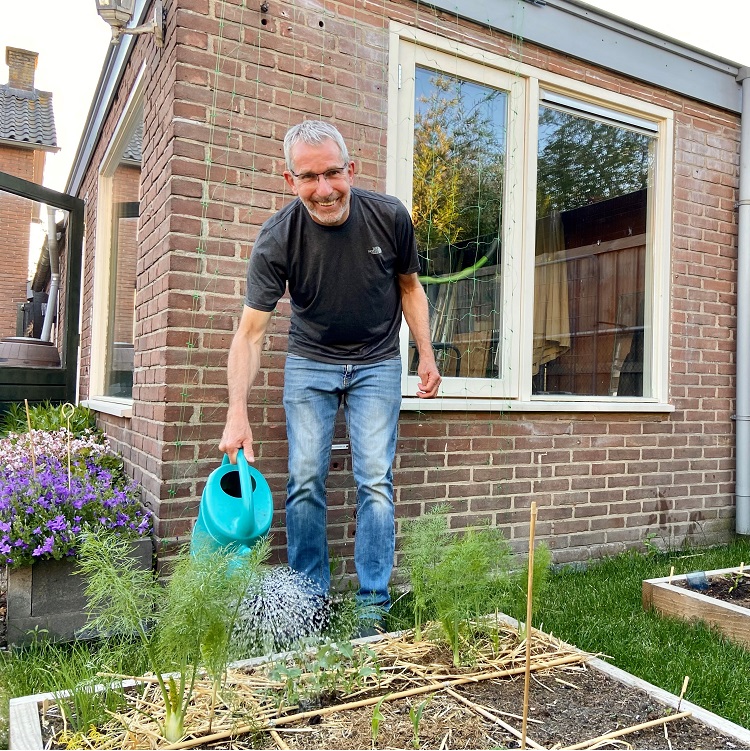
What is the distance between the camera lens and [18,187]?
573 centimetres

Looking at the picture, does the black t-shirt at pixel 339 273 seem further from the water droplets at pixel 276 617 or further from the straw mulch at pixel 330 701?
the straw mulch at pixel 330 701

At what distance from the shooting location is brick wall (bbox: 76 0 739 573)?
2842 mm

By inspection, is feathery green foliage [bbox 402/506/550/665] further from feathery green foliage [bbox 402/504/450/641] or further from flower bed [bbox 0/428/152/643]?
flower bed [bbox 0/428/152/643]

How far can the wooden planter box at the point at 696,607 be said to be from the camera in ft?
8.33

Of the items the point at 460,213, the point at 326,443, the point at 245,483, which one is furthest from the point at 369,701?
the point at 460,213

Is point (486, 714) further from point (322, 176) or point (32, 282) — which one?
point (32, 282)

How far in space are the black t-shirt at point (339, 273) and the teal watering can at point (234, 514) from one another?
1.95 ft

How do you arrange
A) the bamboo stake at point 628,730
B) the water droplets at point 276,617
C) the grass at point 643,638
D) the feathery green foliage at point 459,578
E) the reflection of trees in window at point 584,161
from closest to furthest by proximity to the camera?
the bamboo stake at point 628,730 → the water droplets at point 276,617 → the feathery green foliage at point 459,578 → the grass at point 643,638 → the reflection of trees in window at point 584,161

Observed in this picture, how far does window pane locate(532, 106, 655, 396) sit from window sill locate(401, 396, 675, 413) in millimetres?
97

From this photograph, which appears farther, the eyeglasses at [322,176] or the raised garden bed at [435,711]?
the eyeglasses at [322,176]

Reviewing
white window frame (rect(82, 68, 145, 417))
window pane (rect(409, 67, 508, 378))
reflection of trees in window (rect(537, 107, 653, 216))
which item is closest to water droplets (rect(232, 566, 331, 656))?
window pane (rect(409, 67, 508, 378))

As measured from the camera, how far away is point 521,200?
12.3 feet

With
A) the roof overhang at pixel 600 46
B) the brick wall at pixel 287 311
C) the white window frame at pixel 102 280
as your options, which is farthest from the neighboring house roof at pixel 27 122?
the brick wall at pixel 287 311

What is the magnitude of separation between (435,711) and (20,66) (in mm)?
18487
